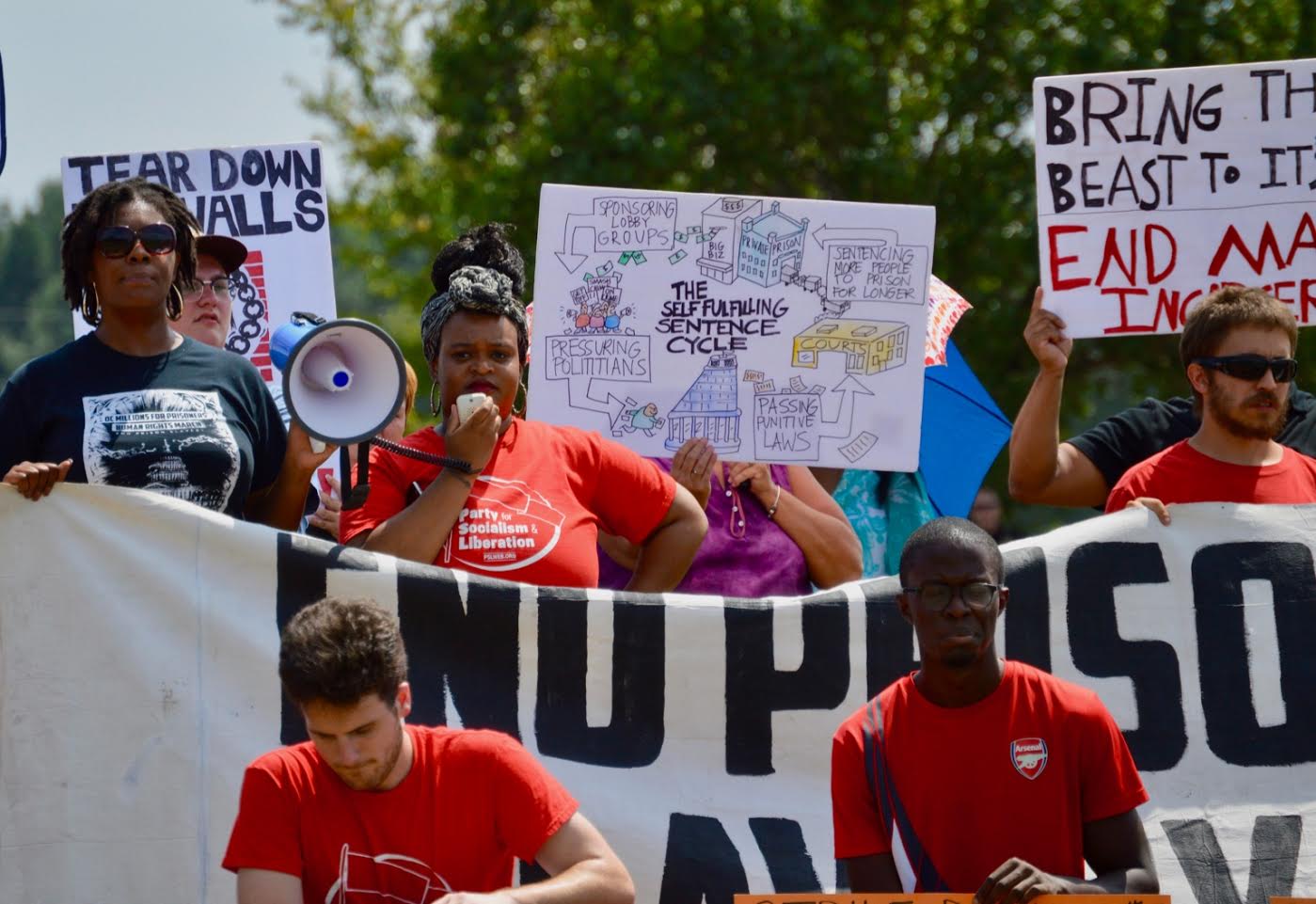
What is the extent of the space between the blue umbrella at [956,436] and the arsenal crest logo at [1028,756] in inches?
86.7

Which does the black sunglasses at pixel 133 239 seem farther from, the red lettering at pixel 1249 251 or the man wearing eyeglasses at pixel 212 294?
the red lettering at pixel 1249 251

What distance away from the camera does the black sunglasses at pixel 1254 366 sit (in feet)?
16.0

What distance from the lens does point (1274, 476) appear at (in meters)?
5.04

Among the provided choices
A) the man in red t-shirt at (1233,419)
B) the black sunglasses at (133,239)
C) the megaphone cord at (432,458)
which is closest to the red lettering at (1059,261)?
the man in red t-shirt at (1233,419)

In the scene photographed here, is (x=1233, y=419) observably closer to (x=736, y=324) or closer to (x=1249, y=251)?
(x=1249, y=251)

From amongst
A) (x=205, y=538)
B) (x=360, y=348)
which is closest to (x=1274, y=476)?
(x=360, y=348)

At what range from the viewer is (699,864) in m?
4.71

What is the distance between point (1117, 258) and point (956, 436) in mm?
970

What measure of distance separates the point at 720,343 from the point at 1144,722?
5.23 feet

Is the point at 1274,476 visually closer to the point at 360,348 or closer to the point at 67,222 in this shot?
the point at 360,348

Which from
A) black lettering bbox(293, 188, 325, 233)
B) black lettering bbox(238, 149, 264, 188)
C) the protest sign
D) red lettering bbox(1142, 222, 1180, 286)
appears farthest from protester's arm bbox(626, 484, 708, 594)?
black lettering bbox(238, 149, 264, 188)

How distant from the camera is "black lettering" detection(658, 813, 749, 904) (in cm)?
468

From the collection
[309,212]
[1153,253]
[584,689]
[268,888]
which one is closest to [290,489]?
[584,689]

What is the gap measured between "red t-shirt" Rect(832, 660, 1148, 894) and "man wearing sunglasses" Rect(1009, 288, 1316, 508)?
1.33 meters
